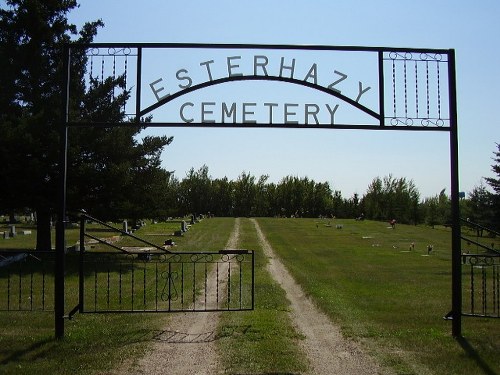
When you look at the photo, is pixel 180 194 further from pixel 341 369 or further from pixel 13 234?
pixel 341 369

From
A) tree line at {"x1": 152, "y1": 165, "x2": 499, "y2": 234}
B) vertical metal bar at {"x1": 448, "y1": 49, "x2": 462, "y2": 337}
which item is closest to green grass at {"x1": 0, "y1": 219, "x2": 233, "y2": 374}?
vertical metal bar at {"x1": 448, "y1": 49, "x2": 462, "y2": 337}

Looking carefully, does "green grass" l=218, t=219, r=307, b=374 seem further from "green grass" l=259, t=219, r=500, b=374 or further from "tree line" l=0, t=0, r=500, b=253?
"tree line" l=0, t=0, r=500, b=253

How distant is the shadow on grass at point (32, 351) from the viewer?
700 cm

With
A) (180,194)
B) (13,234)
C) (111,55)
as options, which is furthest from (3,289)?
(180,194)

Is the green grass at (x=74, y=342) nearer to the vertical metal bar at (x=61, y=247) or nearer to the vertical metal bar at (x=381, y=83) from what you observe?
the vertical metal bar at (x=61, y=247)

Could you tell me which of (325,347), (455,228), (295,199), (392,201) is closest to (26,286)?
(325,347)

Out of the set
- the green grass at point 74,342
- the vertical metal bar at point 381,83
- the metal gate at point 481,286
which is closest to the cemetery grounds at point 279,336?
the green grass at point 74,342

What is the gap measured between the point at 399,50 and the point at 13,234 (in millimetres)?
32503

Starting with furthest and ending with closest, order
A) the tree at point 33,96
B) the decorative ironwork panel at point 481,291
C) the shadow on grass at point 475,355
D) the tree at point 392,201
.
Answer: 1. the tree at point 392,201
2. the tree at point 33,96
3. the decorative ironwork panel at point 481,291
4. the shadow on grass at point 475,355

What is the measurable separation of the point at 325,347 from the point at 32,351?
388 centimetres

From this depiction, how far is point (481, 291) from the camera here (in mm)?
14039

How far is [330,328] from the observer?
9047 mm

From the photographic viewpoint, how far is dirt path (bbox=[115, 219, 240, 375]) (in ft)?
22.0

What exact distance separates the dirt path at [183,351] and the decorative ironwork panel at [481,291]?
4015 mm
